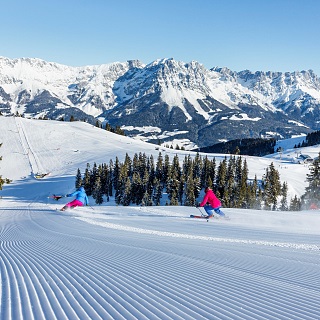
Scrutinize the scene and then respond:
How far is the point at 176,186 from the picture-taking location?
83.1 metres

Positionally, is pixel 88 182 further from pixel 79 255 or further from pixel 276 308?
pixel 276 308

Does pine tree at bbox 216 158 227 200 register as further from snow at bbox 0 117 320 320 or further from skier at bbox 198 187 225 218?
snow at bbox 0 117 320 320

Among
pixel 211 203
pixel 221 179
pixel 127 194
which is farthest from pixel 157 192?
pixel 211 203

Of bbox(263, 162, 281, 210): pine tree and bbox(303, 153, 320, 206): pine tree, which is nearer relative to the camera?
bbox(303, 153, 320, 206): pine tree

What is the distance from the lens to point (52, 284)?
6926 mm

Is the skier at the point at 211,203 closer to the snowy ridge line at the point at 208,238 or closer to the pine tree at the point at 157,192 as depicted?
the snowy ridge line at the point at 208,238

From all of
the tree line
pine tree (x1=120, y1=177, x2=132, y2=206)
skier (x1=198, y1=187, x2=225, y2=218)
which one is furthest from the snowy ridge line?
pine tree (x1=120, y1=177, x2=132, y2=206)

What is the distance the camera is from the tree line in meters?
77.0

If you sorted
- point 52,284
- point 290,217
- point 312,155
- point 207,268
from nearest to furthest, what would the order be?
point 52,284, point 207,268, point 290,217, point 312,155

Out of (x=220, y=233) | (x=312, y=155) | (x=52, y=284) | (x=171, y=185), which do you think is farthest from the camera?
(x=312, y=155)

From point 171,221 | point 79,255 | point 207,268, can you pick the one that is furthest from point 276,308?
point 171,221

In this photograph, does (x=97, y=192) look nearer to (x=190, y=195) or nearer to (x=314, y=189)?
(x=190, y=195)

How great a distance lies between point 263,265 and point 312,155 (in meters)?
188

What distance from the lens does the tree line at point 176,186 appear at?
253ft
